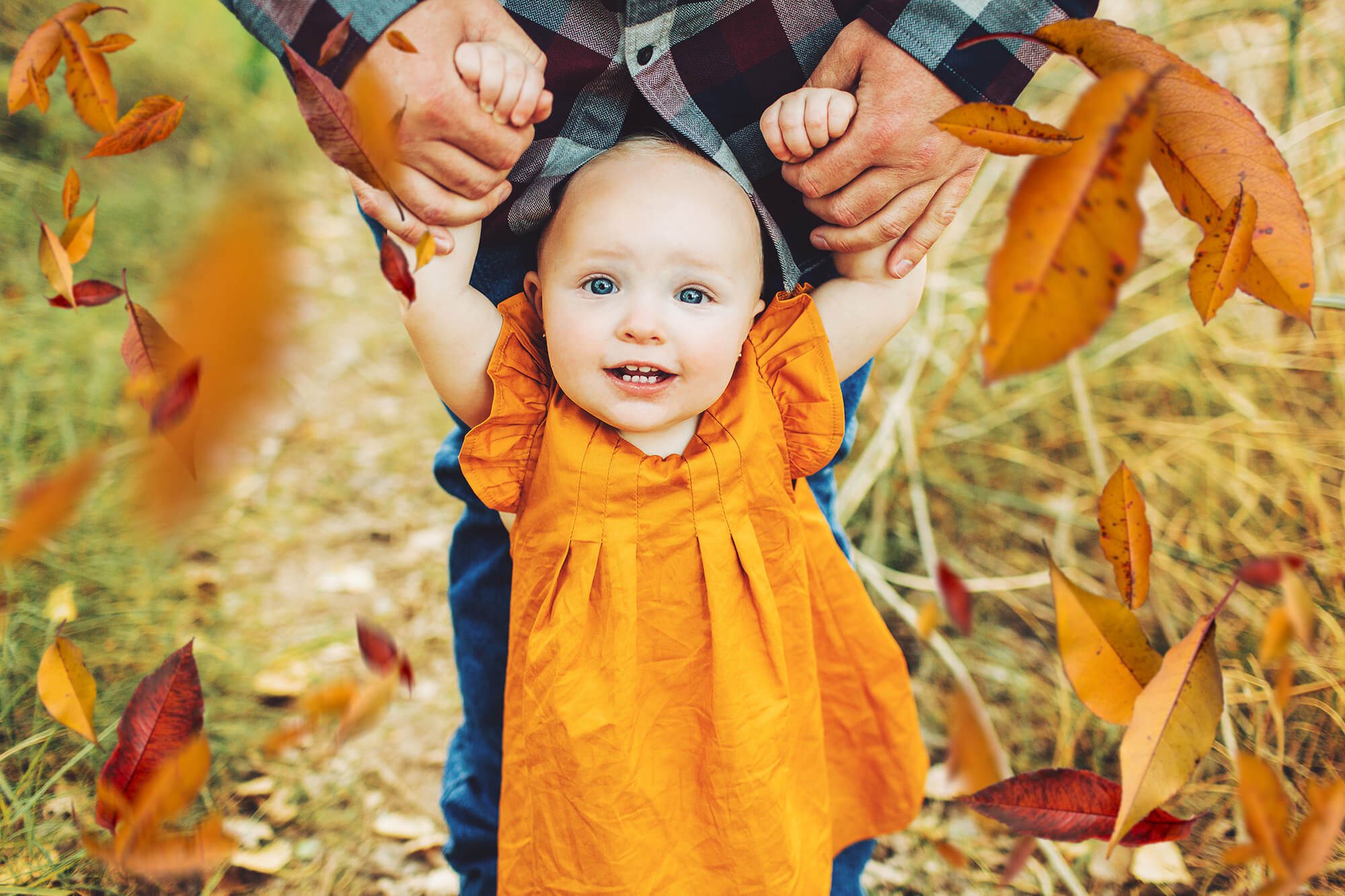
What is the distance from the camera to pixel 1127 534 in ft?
2.45

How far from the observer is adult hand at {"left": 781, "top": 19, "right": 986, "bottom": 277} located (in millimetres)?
779

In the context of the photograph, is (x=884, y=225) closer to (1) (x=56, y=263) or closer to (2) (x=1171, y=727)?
(2) (x=1171, y=727)

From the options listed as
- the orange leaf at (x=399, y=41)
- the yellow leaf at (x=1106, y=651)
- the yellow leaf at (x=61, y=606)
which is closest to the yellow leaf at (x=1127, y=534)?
the yellow leaf at (x=1106, y=651)

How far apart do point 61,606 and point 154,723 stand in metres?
0.70

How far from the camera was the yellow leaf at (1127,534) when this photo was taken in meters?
0.74

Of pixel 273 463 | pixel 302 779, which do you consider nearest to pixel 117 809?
pixel 302 779

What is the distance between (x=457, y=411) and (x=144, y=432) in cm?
28

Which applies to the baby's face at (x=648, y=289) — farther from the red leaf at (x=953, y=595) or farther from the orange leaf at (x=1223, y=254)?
the red leaf at (x=953, y=595)

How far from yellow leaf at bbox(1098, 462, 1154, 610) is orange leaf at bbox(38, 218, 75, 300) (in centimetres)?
88

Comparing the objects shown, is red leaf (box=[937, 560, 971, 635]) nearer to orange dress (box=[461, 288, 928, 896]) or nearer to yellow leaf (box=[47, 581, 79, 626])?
orange dress (box=[461, 288, 928, 896])

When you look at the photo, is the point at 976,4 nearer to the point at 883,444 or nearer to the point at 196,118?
the point at 883,444

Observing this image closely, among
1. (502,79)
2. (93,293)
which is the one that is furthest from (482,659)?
(502,79)

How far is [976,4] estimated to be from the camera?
0.77m

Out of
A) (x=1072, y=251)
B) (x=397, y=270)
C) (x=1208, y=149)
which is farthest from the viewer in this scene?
(x=397, y=270)
